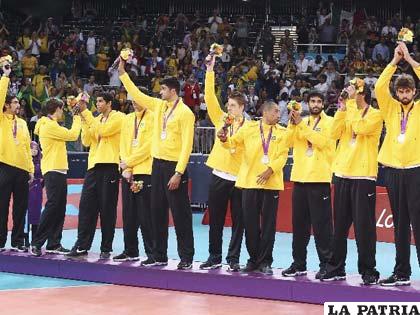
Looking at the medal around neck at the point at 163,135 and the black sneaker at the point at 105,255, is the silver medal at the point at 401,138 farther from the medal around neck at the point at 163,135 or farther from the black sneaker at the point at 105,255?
the black sneaker at the point at 105,255

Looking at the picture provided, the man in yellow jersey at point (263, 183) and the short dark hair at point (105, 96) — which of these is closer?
the man in yellow jersey at point (263, 183)

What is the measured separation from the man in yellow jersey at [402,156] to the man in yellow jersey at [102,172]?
3.42 m

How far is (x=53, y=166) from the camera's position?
11281mm

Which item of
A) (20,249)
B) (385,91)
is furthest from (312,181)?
(20,249)

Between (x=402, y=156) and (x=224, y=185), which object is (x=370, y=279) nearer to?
(x=402, y=156)

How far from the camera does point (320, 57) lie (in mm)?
23219

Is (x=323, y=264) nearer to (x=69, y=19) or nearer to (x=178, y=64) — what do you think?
(x=178, y=64)

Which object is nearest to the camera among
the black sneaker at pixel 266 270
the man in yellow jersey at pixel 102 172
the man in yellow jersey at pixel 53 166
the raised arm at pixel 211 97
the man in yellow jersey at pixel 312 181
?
the man in yellow jersey at pixel 312 181

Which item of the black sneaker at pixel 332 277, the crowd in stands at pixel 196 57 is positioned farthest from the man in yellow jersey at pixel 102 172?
the crowd in stands at pixel 196 57

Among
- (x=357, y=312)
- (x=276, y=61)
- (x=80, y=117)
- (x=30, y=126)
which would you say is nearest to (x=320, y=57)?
(x=276, y=61)

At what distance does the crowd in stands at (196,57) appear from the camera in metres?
21.5

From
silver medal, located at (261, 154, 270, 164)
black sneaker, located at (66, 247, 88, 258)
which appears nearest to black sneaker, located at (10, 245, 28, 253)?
black sneaker, located at (66, 247, 88, 258)

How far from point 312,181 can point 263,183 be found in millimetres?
524

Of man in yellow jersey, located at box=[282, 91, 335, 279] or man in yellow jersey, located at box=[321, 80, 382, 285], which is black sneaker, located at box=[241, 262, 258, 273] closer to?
man in yellow jersey, located at box=[282, 91, 335, 279]
